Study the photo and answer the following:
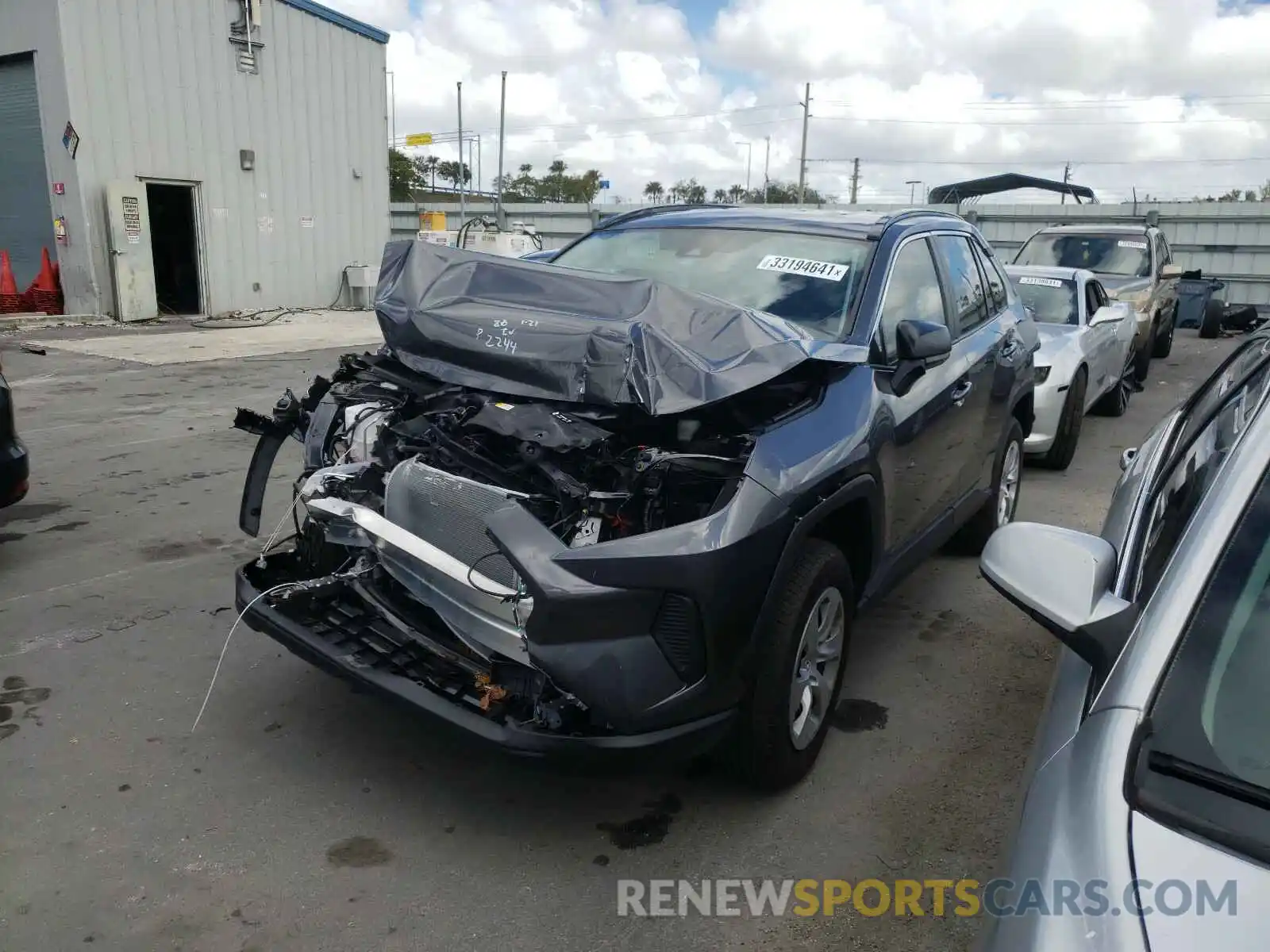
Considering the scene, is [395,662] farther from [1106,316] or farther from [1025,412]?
[1106,316]

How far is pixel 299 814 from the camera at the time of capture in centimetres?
299

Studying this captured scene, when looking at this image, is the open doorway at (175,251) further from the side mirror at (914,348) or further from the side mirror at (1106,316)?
the side mirror at (914,348)

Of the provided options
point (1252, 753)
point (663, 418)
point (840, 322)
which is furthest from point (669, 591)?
point (840, 322)

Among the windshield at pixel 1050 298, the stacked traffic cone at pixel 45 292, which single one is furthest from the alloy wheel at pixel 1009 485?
the stacked traffic cone at pixel 45 292

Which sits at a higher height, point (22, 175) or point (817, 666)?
point (22, 175)

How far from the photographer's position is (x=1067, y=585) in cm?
186

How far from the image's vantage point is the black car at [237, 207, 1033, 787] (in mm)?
2576

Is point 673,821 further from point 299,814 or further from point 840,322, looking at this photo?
point 840,322

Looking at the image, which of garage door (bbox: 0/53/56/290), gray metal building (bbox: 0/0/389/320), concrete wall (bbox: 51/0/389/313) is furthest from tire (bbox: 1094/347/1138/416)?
garage door (bbox: 0/53/56/290)

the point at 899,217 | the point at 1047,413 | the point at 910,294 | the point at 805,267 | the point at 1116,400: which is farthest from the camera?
the point at 1116,400

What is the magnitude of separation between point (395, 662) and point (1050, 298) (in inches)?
305

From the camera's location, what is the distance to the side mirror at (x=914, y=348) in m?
3.51

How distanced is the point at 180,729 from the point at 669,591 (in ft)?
6.75
